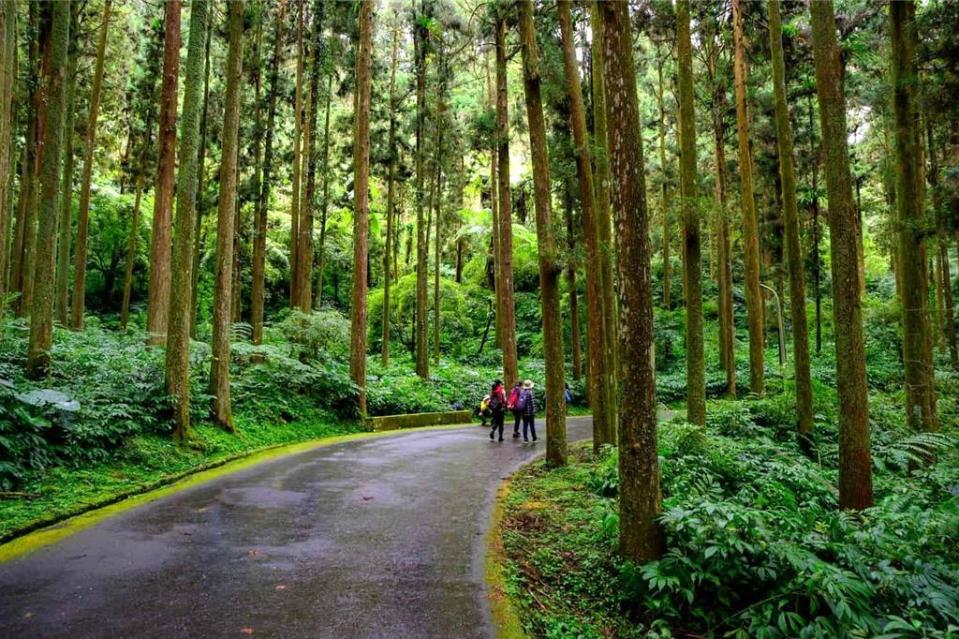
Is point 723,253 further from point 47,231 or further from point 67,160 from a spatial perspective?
point 67,160

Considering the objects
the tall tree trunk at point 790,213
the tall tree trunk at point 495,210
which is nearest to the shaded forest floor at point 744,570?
the tall tree trunk at point 790,213

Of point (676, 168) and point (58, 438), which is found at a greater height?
point (676, 168)

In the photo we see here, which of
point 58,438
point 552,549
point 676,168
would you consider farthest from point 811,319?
point 58,438

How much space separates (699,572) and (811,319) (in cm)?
3223

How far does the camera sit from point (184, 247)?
10.3 meters

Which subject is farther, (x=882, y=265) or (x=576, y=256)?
(x=882, y=265)

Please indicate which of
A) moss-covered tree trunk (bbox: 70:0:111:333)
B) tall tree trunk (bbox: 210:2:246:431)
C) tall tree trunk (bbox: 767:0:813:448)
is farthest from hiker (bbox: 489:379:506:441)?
moss-covered tree trunk (bbox: 70:0:111:333)

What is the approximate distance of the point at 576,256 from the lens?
10805mm

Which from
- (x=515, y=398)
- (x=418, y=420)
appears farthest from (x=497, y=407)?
(x=418, y=420)

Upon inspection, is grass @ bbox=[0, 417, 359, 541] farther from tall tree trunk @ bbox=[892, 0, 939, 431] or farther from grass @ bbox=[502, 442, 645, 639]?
tall tree trunk @ bbox=[892, 0, 939, 431]

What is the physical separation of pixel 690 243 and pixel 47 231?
36.5 ft

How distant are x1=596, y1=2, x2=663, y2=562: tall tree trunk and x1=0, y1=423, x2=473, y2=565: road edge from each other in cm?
581

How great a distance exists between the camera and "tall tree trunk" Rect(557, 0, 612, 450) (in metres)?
11.2

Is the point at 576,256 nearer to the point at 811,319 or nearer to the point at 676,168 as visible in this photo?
the point at 676,168
